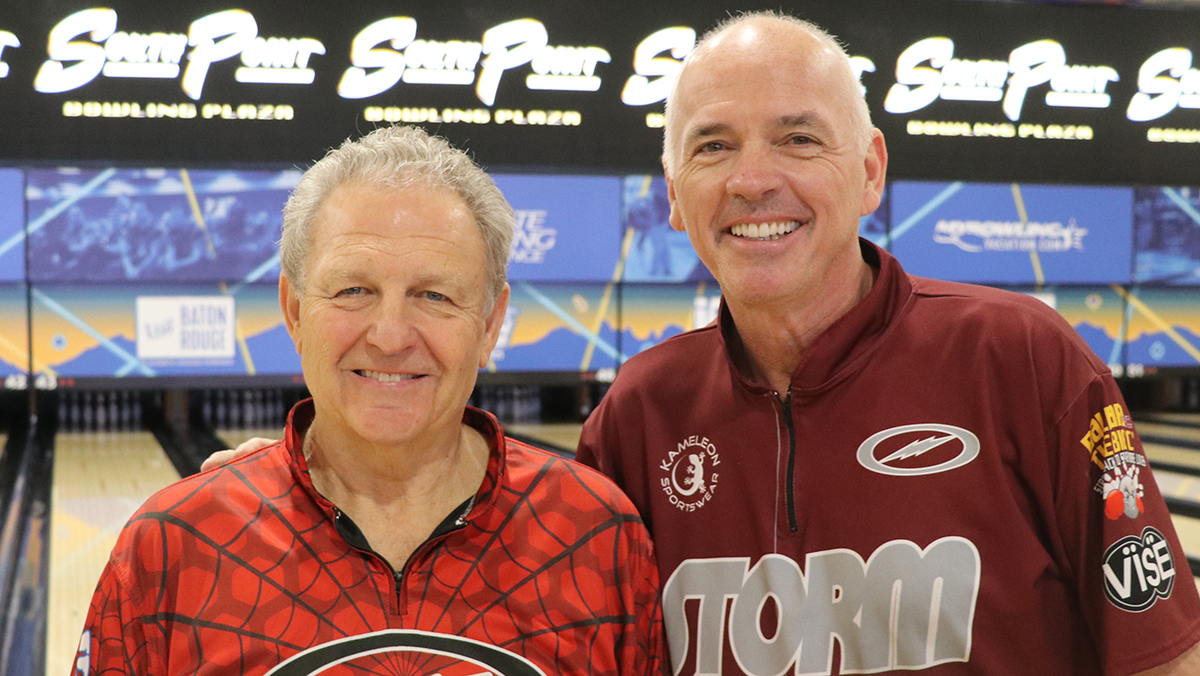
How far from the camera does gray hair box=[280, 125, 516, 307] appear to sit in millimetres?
1214

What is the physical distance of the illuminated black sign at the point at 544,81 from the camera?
17.9ft

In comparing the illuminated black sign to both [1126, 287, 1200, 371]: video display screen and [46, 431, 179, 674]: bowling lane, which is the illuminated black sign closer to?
[1126, 287, 1200, 371]: video display screen

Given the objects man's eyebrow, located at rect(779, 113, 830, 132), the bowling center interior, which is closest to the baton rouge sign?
man's eyebrow, located at rect(779, 113, 830, 132)

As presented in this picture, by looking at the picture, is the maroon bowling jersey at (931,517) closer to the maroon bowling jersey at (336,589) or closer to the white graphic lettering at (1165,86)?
the maroon bowling jersey at (336,589)

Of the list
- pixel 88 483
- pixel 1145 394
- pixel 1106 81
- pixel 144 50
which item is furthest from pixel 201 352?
pixel 1145 394

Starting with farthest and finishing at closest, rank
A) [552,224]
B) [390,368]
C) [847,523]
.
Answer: [552,224] → [847,523] → [390,368]

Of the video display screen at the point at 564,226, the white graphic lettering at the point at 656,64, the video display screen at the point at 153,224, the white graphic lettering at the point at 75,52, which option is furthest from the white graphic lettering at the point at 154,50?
the white graphic lettering at the point at 656,64

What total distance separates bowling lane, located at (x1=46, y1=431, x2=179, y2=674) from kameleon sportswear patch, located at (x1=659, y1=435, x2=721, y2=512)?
1908mm

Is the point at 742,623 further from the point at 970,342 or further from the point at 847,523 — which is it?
the point at 970,342

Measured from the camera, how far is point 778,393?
140 centimetres

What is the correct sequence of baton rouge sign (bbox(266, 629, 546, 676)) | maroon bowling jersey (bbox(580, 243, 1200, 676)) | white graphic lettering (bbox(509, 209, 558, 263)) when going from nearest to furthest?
baton rouge sign (bbox(266, 629, 546, 676)) → maroon bowling jersey (bbox(580, 243, 1200, 676)) → white graphic lettering (bbox(509, 209, 558, 263))

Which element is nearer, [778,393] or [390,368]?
[390,368]

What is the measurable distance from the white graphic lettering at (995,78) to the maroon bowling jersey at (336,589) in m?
5.60

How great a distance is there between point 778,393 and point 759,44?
454mm
